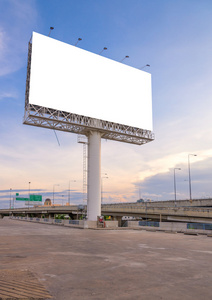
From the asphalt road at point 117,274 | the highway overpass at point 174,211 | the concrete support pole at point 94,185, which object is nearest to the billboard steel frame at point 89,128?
the concrete support pole at point 94,185

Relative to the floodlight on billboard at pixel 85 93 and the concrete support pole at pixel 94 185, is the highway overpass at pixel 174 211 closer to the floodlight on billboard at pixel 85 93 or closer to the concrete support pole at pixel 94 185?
the concrete support pole at pixel 94 185

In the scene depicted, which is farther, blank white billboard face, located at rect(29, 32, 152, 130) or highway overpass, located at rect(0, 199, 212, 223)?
highway overpass, located at rect(0, 199, 212, 223)

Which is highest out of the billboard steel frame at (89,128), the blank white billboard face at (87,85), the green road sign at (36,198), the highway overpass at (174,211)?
the blank white billboard face at (87,85)

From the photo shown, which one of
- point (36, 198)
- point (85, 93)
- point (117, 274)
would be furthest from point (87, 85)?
point (36, 198)

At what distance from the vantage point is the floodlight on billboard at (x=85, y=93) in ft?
137

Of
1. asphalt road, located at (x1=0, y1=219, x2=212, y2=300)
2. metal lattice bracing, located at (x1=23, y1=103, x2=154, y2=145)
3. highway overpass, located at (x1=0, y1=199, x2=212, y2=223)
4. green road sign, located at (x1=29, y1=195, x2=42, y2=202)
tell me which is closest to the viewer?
asphalt road, located at (x1=0, y1=219, x2=212, y2=300)

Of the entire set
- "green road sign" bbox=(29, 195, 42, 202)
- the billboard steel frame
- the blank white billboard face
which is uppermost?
the blank white billboard face

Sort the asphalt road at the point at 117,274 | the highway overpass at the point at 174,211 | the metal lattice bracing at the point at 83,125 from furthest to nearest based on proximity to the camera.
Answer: the highway overpass at the point at 174,211 → the metal lattice bracing at the point at 83,125 → the asphalt road at the point at 117,274

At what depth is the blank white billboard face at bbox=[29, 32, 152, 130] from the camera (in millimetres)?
42156

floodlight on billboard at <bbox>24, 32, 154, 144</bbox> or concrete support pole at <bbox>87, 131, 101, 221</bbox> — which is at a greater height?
floodlight on billboard at <bbox>24, 32, 154, 144</bbox>

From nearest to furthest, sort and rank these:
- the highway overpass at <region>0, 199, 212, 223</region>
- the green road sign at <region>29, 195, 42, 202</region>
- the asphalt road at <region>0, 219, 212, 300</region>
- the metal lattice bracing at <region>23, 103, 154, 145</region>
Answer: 1. the asphalt road at <region>0, 219, 212, 300</region>
2. the metal lattice bracing at <region>23, 103, 154, 145</region>
3. the highway overpass at <region>0, 199, 212, 223</region>
4. the green road sign at <region>29, 195, 42, 202</region>

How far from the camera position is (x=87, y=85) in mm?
47031

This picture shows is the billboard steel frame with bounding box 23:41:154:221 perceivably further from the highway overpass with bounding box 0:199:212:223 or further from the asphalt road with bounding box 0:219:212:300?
the asphalt road with bounding box 0:219:212:300

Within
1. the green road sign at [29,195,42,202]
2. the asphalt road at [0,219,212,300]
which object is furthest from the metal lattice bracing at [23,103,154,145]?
→ the green road sign at [29,195,42,202]
